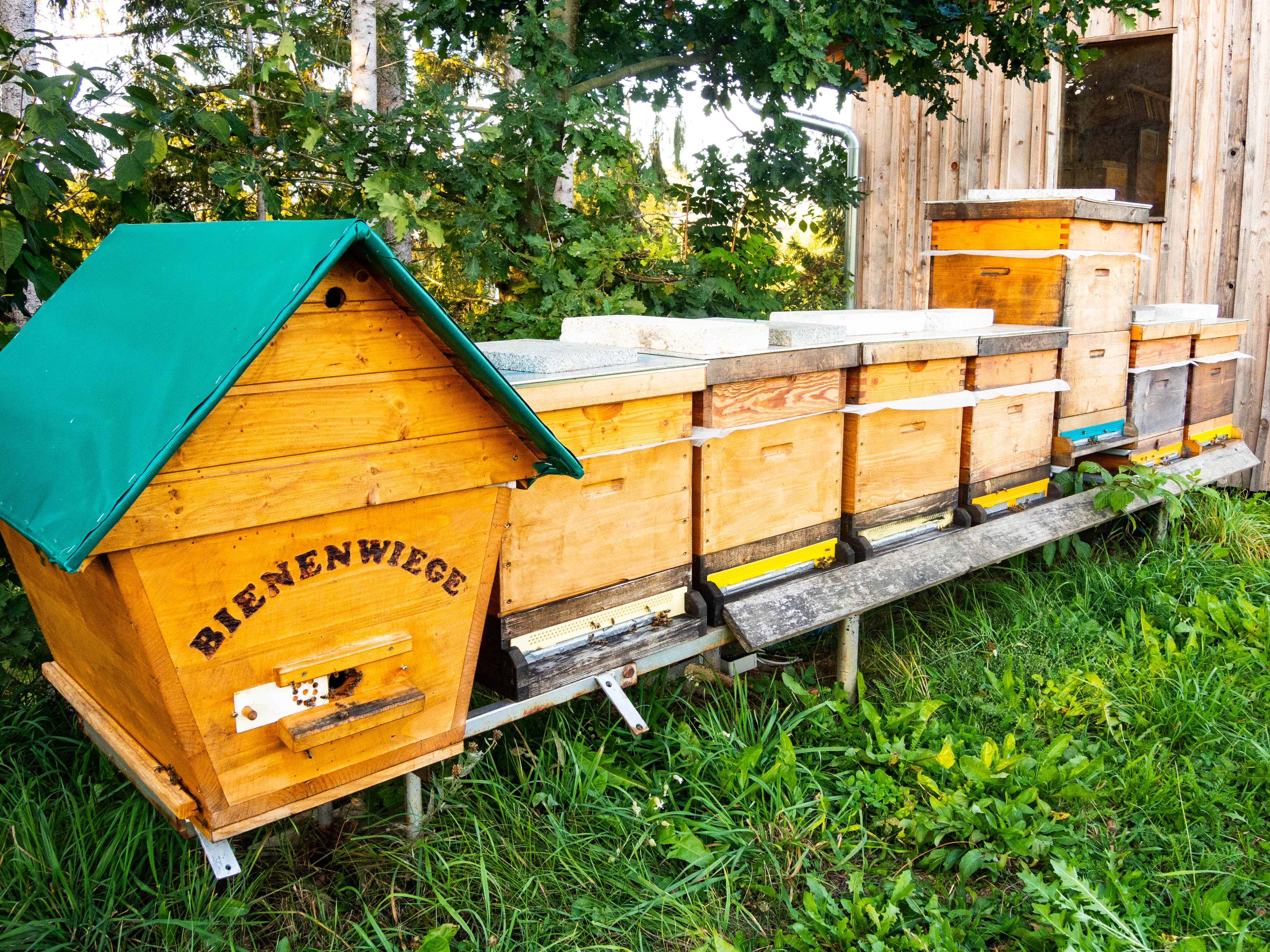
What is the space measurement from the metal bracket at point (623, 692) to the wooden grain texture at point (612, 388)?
0.76 m

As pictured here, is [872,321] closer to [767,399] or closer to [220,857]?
[767,399]

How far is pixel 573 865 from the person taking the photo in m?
2.50

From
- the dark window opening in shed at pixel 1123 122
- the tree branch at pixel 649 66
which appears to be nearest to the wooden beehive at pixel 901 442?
the tree branch at pixel 649 66

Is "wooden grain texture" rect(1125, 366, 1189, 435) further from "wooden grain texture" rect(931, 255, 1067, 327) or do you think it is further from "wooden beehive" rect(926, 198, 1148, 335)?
"wooden grain texture" rect(931, 255, 1067, 327)

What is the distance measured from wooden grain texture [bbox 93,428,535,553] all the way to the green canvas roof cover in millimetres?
62

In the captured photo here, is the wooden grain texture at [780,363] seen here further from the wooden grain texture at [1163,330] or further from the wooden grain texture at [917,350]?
the wooden grain texture at [1163,330]

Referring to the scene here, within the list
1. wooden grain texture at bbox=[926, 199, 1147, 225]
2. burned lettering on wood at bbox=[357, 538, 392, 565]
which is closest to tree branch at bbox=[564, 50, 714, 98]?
wooden grain texture at bbox=[926, 199, 1147, 225]

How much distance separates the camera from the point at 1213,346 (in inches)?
216

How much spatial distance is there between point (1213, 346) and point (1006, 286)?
1.70 m

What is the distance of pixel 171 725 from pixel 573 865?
1.10 meters

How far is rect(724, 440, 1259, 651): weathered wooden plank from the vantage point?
118 inches

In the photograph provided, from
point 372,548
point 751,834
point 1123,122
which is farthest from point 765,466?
point 1123,122

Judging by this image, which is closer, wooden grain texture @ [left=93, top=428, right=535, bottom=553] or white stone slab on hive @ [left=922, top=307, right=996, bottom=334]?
wooden grain texture @ [left=93, top=428, right=535, bottom=553]

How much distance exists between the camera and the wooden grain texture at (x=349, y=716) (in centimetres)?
196
